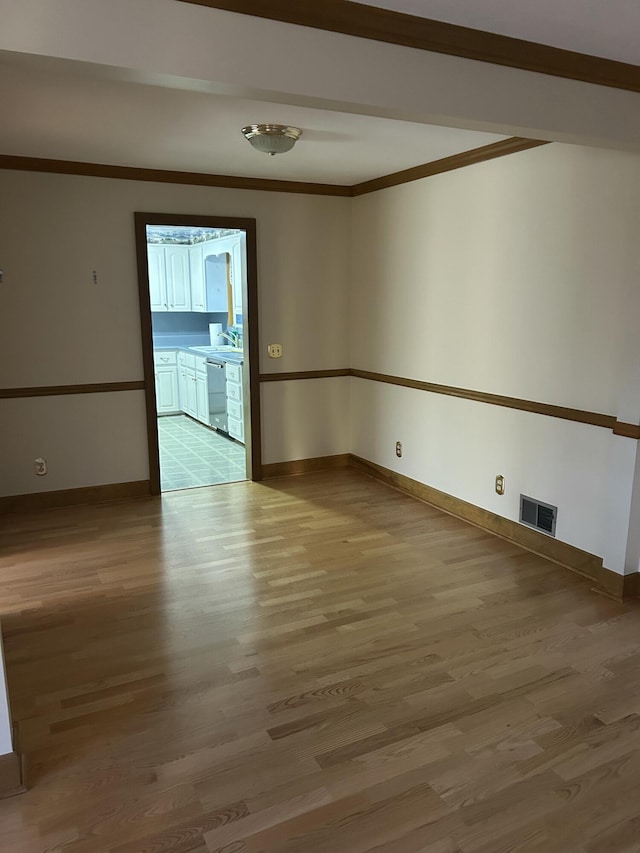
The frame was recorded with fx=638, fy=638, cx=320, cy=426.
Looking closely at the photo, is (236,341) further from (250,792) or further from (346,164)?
(250,792)

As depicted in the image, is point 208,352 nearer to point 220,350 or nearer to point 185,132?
point 220,350

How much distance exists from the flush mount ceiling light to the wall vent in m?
2.44

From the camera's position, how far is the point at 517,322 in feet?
12.4

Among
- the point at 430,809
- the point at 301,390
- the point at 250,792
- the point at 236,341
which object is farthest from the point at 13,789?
the point at 236,341

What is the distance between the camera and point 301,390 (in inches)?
214

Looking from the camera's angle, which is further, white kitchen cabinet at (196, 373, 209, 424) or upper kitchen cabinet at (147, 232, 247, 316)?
upper kitchen cabinet at (147, 232, 247, 316)

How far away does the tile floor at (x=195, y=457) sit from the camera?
5.37 metres

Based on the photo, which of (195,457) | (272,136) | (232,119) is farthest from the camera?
(195,457)

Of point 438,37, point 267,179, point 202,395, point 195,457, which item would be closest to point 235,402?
point 195,457

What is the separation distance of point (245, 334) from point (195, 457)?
1.52 meters

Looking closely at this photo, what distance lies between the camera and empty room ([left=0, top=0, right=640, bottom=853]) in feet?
6.28

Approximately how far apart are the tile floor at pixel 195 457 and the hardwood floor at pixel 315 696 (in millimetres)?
1281

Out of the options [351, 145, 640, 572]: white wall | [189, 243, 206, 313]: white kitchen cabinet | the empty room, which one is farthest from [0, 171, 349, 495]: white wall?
[189, 243, 206, 313]: white kitchen cabinet

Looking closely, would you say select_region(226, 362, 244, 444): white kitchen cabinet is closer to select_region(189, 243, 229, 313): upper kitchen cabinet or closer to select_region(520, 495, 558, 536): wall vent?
select_region(189, 243, 229, 313): upper kitchen cabinet
